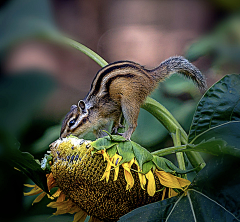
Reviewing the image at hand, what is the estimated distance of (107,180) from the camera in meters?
0.29

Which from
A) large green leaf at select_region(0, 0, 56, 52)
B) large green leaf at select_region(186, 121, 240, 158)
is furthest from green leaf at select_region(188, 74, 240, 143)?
large green leaf at select_region(0, 0, 56, 52)

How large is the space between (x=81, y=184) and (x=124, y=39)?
0.44 meters

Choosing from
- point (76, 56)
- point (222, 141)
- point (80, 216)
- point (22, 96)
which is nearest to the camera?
point (222, 141)

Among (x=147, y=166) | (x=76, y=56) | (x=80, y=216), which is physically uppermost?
(x=76, y=56)

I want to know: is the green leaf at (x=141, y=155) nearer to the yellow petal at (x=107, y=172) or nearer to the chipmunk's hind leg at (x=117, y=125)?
the yellow petal at (x=107, y=172)

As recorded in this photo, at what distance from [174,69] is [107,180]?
1.26 ft

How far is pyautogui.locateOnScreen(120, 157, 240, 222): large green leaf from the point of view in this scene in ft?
0.98

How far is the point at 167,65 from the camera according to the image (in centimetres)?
62

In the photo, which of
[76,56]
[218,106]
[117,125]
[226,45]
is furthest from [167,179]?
[76,56]

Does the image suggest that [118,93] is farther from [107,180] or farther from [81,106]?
[107,180]

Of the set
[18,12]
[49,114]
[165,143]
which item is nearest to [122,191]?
[165,143]

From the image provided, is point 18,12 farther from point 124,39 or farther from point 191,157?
point 191,157

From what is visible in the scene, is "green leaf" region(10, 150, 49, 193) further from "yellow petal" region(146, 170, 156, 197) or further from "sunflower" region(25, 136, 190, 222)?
"yellow petal" region(146, 170, 156, 197)

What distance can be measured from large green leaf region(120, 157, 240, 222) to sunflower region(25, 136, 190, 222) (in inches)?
0.5
